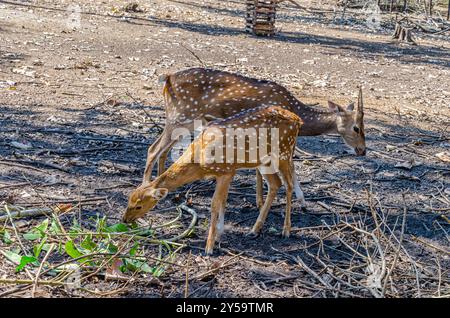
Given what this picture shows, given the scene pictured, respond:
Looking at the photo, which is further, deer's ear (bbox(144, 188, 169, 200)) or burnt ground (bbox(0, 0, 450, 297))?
deer's ear (bbox(144, 188, 169, 200))

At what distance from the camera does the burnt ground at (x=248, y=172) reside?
541cm

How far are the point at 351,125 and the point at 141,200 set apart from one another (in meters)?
2.93

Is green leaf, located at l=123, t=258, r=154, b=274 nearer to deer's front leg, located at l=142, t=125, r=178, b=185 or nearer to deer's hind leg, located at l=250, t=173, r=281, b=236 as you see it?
deer's hind leg, located at l=250, t=173, r=281, b=236

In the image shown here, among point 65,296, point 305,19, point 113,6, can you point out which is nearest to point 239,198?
point 65,296

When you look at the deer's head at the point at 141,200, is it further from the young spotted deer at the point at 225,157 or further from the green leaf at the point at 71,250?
the green leaf at the point at 71,250

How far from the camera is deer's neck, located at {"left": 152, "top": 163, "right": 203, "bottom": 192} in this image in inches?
229

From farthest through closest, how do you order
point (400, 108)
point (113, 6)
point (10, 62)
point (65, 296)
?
point (113, 6), point (10, 62), point (400, 108), point (65, 296)

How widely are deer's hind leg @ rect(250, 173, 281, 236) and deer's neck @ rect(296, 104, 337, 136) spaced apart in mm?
1235

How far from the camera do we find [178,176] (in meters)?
5.83

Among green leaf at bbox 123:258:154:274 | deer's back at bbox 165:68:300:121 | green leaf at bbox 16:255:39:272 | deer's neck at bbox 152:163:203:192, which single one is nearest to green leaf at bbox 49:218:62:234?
green leaf at bbox 16:255:39:272

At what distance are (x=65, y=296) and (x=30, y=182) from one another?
229cm

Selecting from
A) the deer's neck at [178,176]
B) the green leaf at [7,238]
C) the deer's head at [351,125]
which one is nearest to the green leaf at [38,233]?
the green leaf at [7,238]

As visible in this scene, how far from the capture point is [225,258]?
5.64m
